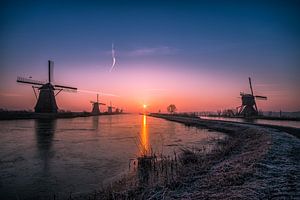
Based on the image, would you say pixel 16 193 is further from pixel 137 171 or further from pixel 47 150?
pixel 47 150

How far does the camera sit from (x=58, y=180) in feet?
32.6

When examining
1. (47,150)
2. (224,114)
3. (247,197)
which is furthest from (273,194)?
(224,114)

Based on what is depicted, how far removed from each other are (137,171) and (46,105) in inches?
2433

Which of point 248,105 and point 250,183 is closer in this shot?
point 250,183

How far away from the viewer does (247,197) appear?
5.26m

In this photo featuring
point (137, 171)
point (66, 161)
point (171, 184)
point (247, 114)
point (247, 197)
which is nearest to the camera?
point (247, 197)

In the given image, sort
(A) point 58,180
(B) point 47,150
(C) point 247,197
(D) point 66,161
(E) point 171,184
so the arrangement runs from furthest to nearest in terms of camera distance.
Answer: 1. (B) point 47,150
2. (D) point 66,161
3. (A) point 58,180
4. (E) point 171,184
5. (C) point 247,197

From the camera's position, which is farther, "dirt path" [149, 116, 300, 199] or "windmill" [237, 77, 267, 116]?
"windmill" [237, 77, 267, 116]

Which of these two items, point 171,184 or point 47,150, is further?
point 47,150

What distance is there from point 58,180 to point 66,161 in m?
3.67

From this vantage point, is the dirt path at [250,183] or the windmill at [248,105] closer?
the dirt path at [250,183]

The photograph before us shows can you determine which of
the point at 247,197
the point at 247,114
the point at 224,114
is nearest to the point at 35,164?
the point at 247,197

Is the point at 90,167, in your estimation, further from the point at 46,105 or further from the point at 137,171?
the point at 46,105

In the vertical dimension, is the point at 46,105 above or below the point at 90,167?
above
